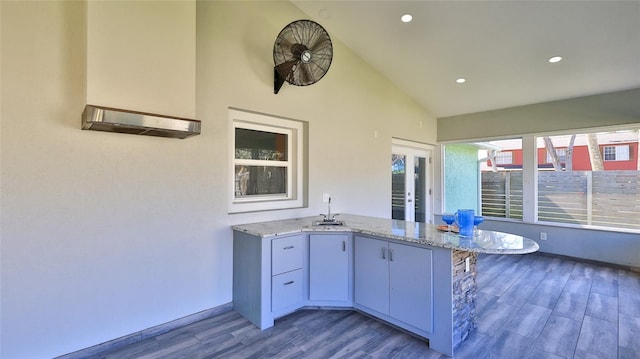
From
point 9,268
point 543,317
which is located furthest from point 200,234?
point 543,317

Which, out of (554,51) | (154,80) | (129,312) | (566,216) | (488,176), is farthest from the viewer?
(488,176)

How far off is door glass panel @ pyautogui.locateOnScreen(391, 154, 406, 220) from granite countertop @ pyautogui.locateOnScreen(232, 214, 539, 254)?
2079 millimetres

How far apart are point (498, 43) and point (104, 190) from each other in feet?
14.2

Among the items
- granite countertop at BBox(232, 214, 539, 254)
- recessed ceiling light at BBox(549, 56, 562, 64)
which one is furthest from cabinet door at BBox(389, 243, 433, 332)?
recessed ceiling light at BBox(549, 56, 562, 64)

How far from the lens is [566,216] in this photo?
4.91 m

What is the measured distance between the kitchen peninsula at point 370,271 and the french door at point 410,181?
223cm

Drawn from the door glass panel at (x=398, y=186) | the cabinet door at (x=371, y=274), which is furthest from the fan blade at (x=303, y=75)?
the door glass panel at (x=398, y=186)

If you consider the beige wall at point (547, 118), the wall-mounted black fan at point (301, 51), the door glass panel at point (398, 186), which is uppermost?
the wall-mounted black fan at point (301, 51)

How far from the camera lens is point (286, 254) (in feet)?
9.17

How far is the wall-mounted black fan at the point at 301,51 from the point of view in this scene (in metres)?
3.07

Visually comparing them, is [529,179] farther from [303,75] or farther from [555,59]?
[303,75]

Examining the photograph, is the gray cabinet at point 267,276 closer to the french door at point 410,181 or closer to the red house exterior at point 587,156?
the french door at point 410,181

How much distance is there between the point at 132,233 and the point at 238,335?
1213 mm

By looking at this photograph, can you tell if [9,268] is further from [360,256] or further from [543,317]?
[543,317]
